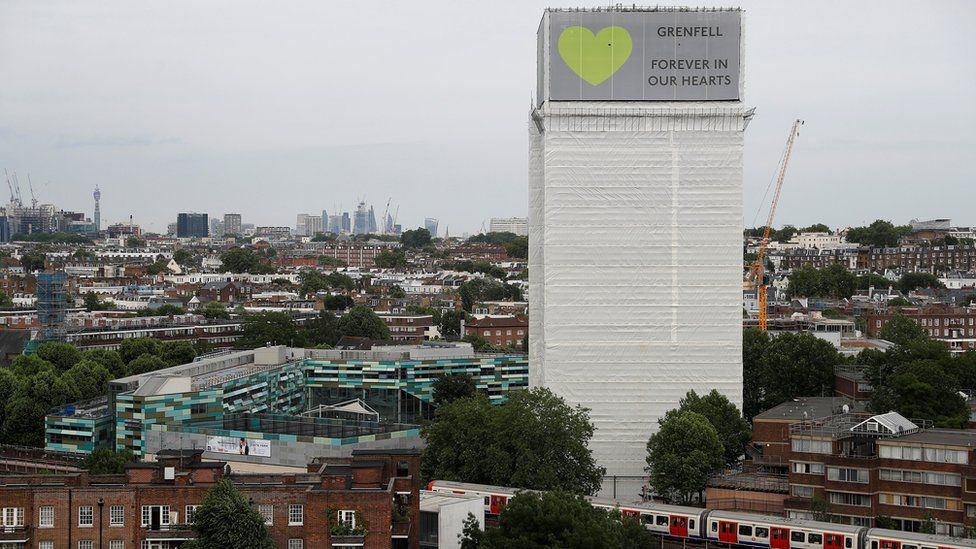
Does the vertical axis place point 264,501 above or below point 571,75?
below

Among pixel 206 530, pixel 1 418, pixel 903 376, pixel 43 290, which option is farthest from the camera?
pixel 43 290

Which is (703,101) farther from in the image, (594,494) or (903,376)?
(594,494)

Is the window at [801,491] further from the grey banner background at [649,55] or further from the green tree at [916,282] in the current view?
the green tree at [916,282]

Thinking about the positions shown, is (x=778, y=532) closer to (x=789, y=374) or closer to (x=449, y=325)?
(x=789, y=374)

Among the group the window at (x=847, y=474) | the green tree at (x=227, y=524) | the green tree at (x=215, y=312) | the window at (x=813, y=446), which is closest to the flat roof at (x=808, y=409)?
the window at (x=813, y=446)

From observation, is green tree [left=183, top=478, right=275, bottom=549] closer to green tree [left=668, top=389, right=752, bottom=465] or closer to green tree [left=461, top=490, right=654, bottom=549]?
green tree [left=461, top=490, right=654, bottom=549]

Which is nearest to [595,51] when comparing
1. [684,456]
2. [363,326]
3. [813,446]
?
[684,456]

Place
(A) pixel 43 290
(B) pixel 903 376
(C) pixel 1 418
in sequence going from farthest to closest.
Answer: (A) pixel 43 290 < (C) pixel 1 418 < (B) pixel 903 376

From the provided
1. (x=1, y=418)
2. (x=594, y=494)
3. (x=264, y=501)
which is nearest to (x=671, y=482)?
(x=594, y=494)
